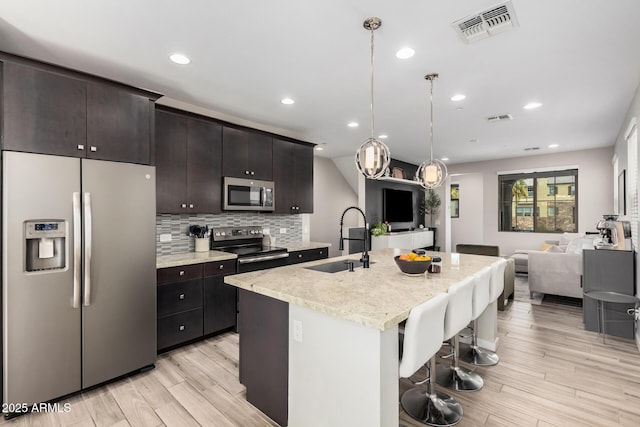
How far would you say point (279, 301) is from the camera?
198 cm

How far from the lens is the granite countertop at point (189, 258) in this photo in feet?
9.92

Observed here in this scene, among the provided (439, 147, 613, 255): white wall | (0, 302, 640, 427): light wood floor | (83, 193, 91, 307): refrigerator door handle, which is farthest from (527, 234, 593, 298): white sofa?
(83, 193, 91, 307): refrigerator door handle

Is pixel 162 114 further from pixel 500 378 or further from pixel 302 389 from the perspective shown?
pixel 500 378

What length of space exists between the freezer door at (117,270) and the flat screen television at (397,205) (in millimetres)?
5627

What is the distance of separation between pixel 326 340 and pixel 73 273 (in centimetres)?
196

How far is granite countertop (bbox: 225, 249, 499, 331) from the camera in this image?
4.98 ft

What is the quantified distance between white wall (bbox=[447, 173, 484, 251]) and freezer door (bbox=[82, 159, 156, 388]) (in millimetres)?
8376

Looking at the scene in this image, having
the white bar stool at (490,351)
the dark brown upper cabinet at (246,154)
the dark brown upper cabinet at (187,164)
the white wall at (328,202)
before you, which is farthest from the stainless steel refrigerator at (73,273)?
the white wall at (328,202)

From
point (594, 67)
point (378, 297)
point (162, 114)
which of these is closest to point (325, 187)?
point (162, 114)

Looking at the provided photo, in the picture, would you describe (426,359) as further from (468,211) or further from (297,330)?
(468,211)

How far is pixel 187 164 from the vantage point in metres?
3.50

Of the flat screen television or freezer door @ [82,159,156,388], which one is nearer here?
freezer door @ [82,159,156,388]

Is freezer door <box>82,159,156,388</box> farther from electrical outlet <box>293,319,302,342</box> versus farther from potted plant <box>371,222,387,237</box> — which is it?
potted plant <box>371,222,387,237</box>

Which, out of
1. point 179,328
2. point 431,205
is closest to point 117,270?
point 179,328
